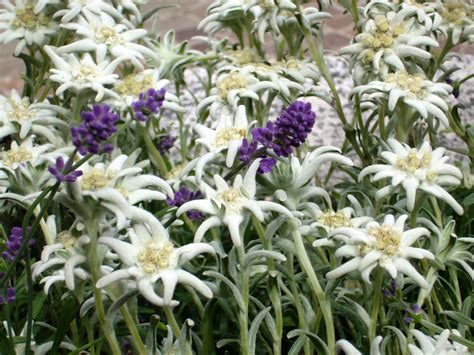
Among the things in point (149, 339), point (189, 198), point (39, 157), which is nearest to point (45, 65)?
point (39, 157)

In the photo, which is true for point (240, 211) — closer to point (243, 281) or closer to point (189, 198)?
point (243, 281)

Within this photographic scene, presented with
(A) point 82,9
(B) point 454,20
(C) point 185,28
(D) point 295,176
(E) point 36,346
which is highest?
(A) point 82,9

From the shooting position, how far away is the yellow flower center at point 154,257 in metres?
1.06

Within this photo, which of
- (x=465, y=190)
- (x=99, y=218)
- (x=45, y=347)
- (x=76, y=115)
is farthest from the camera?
(x=465, y=190)

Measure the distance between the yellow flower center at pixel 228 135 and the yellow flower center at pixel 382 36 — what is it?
362 mm

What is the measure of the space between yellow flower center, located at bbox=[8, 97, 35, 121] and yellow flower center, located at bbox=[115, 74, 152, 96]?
18 centimetres

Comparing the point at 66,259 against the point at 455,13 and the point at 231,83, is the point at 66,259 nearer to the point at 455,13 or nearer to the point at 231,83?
the point at 231,83

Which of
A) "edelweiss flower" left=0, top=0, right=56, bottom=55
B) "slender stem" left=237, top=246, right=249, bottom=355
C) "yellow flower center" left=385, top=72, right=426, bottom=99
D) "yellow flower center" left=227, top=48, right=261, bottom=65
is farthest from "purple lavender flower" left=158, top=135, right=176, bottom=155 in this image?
"slender stem" left=237, top=246, right=249, bottom=355

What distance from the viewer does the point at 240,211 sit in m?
1.19

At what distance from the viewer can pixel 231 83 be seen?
1.56 metres

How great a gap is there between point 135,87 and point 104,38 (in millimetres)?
124

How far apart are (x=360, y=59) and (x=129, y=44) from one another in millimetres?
473

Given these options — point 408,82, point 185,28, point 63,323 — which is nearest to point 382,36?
point 408,82

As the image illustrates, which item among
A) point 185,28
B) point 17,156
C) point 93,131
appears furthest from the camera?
point 185,28
